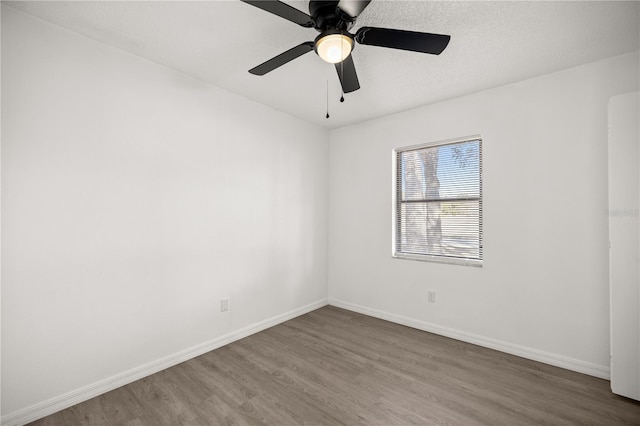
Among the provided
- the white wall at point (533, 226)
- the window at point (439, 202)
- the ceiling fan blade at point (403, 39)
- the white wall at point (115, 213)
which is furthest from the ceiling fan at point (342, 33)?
the window at point (439, 202)

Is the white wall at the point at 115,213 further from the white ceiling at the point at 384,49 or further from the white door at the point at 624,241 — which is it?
the white door at the point at 624,241

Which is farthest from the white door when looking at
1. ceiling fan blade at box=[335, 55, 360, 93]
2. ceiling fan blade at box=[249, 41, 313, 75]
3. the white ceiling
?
ceiling fan blade at box=[249, 41, 313, 75]

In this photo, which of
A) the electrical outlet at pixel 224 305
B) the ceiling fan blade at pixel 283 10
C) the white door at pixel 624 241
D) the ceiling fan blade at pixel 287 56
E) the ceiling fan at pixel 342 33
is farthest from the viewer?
the electrical outlet at pixel 224 305

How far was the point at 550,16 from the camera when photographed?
73.9 inches

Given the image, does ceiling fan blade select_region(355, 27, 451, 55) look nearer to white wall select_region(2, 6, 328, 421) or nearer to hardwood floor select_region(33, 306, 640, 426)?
white wall select_region(2, 6, 328, 421)

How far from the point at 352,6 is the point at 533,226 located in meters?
2.52

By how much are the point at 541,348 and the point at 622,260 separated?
40.7 inches

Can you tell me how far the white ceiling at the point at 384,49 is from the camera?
5.98 feet

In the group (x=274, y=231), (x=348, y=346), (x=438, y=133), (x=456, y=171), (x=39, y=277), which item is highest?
(x=438, y=133)

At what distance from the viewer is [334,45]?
5.34ft

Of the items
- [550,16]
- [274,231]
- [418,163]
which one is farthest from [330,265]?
[550,16]

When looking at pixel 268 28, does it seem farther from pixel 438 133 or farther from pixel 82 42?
pixel 438 133

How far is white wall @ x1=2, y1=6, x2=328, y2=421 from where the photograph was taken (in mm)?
1862

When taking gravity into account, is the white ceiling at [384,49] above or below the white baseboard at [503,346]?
above
